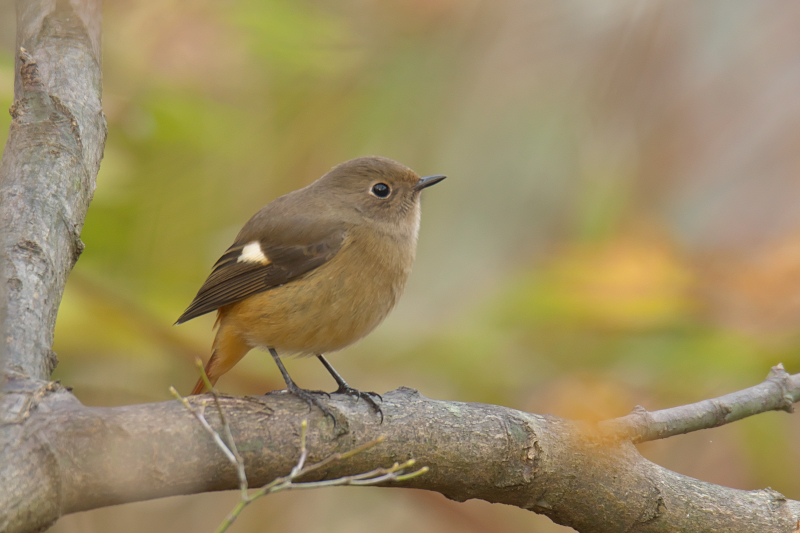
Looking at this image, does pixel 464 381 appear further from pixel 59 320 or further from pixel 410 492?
pixel 59 320

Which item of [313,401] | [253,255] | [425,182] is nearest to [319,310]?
[253,255]

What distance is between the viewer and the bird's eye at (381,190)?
11.6 ft

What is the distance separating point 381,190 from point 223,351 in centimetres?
111

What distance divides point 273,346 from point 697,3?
10.5 feet

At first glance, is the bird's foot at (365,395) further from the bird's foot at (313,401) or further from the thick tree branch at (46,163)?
the thick tree branch at (46,163)

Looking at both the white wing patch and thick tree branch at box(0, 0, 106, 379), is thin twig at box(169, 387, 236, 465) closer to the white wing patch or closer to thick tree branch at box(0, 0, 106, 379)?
thick tree branch at box(0, 0, 106, 379)

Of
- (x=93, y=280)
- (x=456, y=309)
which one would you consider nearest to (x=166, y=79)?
(x=93, y=280)

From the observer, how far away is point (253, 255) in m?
3.21

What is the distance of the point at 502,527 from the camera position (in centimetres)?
336

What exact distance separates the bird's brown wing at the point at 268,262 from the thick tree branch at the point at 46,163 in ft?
2.51

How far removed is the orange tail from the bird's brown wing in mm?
159

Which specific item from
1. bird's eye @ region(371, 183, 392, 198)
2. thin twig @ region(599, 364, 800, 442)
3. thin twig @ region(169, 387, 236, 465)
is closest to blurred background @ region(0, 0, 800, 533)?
thin twig @ region(599, 364, 800, 442)

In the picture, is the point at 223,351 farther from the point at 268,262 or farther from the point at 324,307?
the point at 324,307

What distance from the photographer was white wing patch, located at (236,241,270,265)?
10.3 ft
